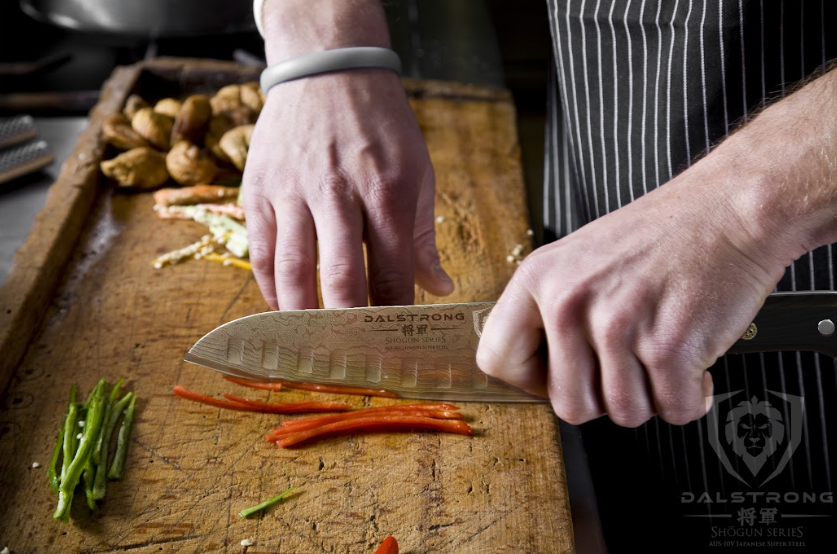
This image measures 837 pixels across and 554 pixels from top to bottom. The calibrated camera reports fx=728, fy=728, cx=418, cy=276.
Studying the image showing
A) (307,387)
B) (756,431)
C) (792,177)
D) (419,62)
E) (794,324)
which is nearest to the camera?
(792,177)

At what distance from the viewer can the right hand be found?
1171mm

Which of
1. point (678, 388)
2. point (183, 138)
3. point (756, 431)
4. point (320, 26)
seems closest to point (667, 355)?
point (678, 388)

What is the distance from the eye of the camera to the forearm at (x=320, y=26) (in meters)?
1.32

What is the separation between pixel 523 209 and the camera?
176cm

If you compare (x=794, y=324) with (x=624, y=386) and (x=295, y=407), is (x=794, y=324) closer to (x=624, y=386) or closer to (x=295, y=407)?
(x=624, y=386)

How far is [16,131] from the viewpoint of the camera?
209 cm

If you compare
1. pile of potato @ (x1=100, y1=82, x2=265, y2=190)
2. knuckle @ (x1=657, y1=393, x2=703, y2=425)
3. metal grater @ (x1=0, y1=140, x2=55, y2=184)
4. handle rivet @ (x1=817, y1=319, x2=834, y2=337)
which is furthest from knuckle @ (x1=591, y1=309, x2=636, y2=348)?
metal grater @ (x1=0, y1=140, x2=55, y2=184)

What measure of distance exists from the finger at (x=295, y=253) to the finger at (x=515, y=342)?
0.34m

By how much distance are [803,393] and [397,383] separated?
761 millimetres

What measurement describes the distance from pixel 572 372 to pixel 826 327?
41 centimetres

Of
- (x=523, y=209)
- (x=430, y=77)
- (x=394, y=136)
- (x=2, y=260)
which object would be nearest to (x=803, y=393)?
(x=523, y=209)

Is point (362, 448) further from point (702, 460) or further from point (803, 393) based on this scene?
point (803, 393)

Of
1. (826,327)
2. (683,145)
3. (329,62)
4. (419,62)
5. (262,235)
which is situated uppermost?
(419,62)

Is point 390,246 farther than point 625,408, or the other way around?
point 390,246
